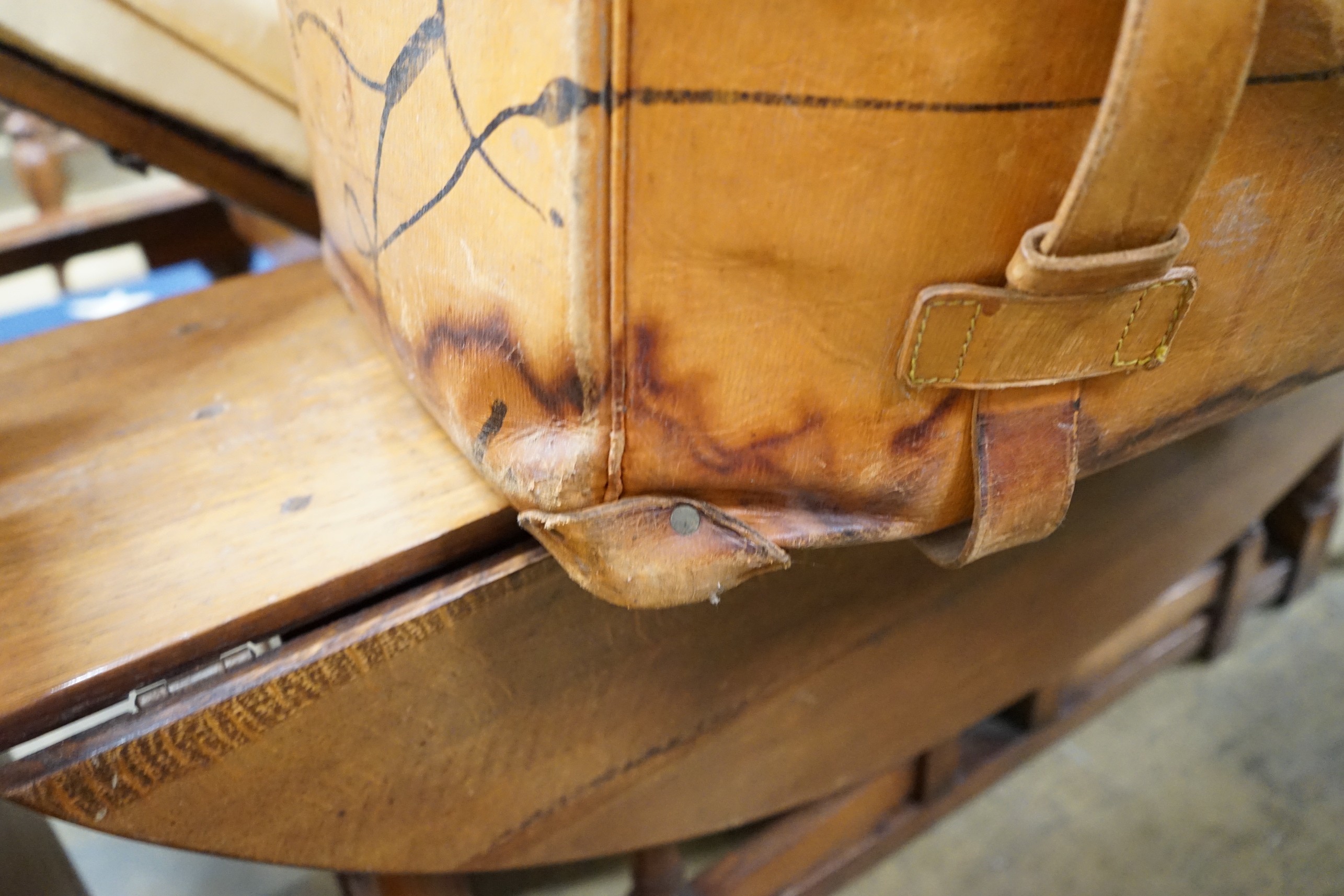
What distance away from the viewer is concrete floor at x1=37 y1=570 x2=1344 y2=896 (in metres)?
0.99

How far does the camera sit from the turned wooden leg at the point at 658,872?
79 cm

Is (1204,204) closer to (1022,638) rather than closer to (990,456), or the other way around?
(990,456)

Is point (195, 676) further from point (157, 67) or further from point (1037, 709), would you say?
point (1037, 709)

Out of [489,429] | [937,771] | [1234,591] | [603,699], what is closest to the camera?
[489,429]

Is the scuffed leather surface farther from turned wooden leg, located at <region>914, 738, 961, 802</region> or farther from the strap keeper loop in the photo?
turned wooden leg, located at <region>914, 738, 961, 802</region>

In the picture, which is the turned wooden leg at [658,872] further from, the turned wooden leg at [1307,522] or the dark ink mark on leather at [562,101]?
the turned wooden leg at [1307,522]

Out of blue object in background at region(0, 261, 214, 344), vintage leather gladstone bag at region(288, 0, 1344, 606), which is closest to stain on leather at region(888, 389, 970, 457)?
vintage leather gladstone bag at region(288, 0, 1344, 606)

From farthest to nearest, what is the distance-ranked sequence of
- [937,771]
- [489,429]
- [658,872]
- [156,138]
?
[937,771] → [658,872] → [156,138] → [489,429]

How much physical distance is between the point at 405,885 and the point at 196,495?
0.99 ft

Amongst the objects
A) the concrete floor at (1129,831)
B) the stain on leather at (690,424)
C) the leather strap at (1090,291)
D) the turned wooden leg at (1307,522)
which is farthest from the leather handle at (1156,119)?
the turned wooden leg at (1307,522)

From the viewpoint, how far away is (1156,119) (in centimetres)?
33

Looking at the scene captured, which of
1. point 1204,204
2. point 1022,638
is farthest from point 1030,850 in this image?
point 1204,204

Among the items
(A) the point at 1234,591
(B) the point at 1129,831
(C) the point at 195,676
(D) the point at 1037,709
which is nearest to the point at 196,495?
(C) the point at 195,676

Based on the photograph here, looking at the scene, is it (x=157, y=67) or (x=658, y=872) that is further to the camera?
(x=658, y=872)
